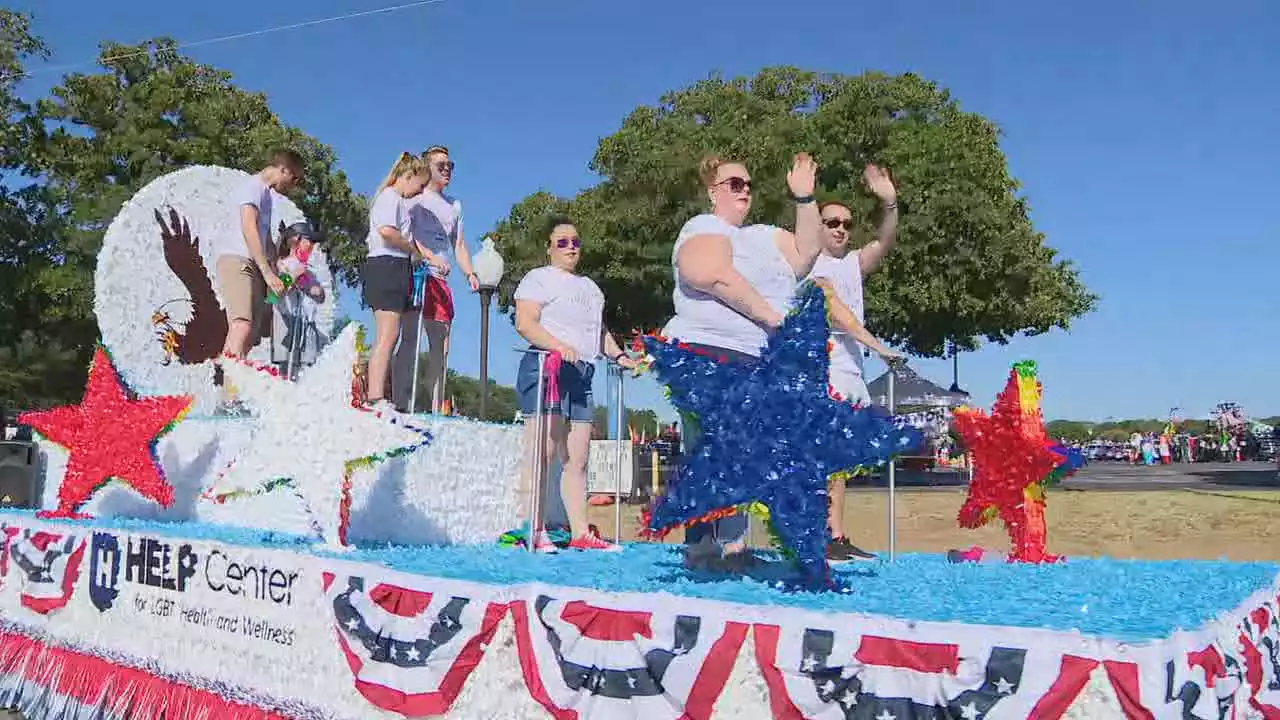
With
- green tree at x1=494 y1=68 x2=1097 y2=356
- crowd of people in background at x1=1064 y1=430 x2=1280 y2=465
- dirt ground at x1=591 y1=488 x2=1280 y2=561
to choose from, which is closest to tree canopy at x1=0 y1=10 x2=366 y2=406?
green tree at x1=494 y1=68 x2=1097 y2=356

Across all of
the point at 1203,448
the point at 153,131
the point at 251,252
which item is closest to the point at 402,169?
the point at 251,252

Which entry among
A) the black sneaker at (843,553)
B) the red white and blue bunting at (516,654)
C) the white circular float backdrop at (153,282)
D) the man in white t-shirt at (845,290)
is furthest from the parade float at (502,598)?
the white circular float backdrop at (153,282)

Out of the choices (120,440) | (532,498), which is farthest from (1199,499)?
(120,440)

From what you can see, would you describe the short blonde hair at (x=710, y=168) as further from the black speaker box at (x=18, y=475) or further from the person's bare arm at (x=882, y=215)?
the black speaker box at (x=18, y=475)

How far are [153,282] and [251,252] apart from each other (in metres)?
1.55

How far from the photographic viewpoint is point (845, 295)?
15.6ft

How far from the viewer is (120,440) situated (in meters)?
5.84

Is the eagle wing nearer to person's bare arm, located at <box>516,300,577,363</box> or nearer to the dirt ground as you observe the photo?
person's bare arm, located at <box>516,300,577,363</box>

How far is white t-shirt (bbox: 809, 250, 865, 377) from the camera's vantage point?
4.69 m

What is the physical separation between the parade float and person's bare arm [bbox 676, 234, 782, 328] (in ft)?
0.62

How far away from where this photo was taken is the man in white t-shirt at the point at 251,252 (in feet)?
20.4

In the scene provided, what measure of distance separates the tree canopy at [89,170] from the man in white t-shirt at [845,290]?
2038cm

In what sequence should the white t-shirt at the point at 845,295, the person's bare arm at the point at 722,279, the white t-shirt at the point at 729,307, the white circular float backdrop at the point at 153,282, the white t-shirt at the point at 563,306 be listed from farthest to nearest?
1. the white circular float backdrop at the point at 153,282
2. the white t-shirt at the point at 563,306
3. the white t-shirt at the point at 845,295
4. the white t-shirt at the point at 729,307
5. the person's bare arm at the point at 722,279

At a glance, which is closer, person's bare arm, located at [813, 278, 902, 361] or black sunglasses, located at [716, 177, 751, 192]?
black sunglasses, located at [716, 177, 751, 192]
